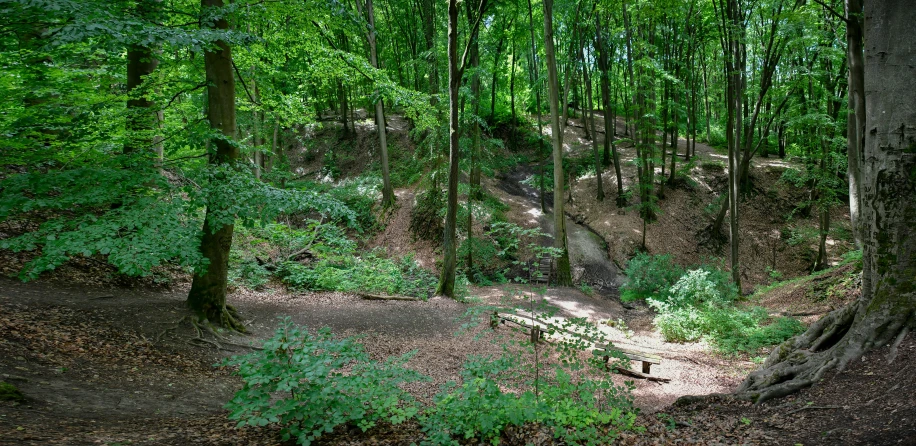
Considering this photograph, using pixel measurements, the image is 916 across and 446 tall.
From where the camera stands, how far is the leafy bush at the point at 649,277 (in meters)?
15.0

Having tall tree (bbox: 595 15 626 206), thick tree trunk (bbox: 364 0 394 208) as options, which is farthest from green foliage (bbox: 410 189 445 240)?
tall tree (bbox: 595 15 626 206)

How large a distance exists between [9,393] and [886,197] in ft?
26.2

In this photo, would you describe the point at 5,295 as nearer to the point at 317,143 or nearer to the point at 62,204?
the point at 62,204

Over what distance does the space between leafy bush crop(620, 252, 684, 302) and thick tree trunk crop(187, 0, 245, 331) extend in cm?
1271

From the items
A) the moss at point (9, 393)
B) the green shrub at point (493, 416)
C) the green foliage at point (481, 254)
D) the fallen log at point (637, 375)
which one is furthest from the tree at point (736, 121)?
the moss at point (9, 393)

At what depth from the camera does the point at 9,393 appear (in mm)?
3561

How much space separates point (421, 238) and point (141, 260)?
14821 mm

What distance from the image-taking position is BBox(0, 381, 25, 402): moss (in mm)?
3525

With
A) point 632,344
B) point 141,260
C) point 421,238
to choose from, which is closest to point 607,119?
point 421,238

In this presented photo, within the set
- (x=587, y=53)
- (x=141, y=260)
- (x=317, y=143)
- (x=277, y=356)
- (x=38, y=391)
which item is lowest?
(x=38, y=391)

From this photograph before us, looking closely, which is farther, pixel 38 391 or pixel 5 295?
pixel 5 295

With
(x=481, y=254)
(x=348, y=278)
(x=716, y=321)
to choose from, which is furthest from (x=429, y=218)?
(x=716, y=321)

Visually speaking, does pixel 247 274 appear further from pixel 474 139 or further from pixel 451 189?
pixel 474 139

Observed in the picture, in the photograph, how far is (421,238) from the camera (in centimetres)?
1923
